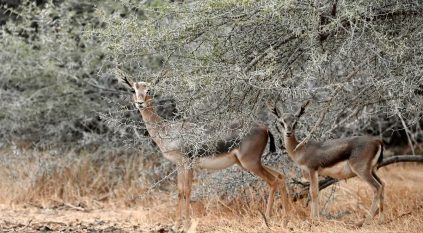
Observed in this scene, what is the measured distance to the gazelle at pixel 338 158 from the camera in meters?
8.36

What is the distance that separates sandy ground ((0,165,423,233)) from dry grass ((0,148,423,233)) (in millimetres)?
11

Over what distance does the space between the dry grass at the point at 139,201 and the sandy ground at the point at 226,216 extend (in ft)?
0.03

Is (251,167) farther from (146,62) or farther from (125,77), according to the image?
(146,62)

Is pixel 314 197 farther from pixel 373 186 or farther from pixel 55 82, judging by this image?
pixel 55 82

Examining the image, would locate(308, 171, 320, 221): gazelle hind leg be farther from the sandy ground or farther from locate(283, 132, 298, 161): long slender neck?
locate(283, 132, 298, 161): long slender neck

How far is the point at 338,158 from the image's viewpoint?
8430mm

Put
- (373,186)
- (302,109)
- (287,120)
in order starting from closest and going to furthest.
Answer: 1. (302,109)
2. (373,186)
3. (287,120)

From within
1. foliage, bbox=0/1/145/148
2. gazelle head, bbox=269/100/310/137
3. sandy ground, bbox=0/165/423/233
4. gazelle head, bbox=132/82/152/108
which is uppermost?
foliage, bbox=0/1/145/148

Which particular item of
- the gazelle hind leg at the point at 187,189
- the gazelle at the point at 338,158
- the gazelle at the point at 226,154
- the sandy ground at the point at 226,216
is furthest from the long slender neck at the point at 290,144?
the gazelle hind leg at the point at 187,189

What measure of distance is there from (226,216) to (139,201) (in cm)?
234

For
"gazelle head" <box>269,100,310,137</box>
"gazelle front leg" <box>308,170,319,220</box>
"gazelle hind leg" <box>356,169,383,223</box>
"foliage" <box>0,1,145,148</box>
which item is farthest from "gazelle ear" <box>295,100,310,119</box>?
"foliage" <box>0,1,145,148</box>

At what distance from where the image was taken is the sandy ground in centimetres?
810

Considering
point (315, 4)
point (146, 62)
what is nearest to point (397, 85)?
point (315, 4)

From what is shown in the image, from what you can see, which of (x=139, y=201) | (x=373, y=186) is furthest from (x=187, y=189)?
(x=139, y=201)
